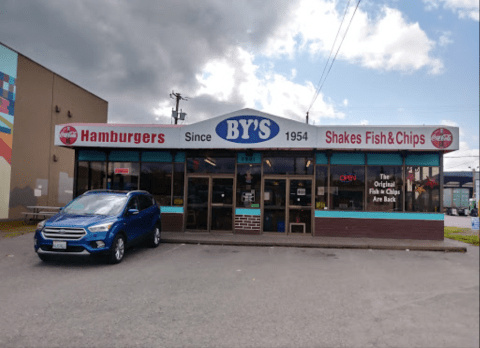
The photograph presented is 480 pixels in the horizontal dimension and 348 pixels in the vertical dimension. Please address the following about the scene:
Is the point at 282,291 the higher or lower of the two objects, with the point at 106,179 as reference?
lower

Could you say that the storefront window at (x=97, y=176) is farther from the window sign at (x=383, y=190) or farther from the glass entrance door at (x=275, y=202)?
the window sign at (x=383, y=190)

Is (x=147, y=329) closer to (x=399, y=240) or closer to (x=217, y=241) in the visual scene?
(x=217, y=241)

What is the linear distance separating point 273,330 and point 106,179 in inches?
473

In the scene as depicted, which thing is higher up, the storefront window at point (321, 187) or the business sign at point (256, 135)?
the business sign at point (256, 135)

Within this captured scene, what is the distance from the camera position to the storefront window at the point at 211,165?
1400 centimetres

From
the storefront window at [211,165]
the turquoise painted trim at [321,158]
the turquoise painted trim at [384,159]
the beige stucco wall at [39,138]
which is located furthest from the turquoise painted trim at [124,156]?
the turquoise painted trim at [384,159]

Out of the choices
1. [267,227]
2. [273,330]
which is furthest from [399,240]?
[273,330]

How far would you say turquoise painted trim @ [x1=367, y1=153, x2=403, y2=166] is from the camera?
13.3m

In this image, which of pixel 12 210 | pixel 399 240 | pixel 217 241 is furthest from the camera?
pixel 12 210

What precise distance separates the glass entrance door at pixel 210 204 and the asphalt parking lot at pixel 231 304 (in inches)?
214

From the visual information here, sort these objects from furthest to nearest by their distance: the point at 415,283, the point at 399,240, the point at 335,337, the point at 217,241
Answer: the point at 399,240 → the point at 217,241 → the point at 415,283 → the point at 335,337

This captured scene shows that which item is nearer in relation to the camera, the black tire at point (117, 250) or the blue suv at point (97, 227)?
the blue suv at point (97, 227)

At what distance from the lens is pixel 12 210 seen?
1836 cm

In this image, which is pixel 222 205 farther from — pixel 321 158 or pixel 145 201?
pixel 321 158
